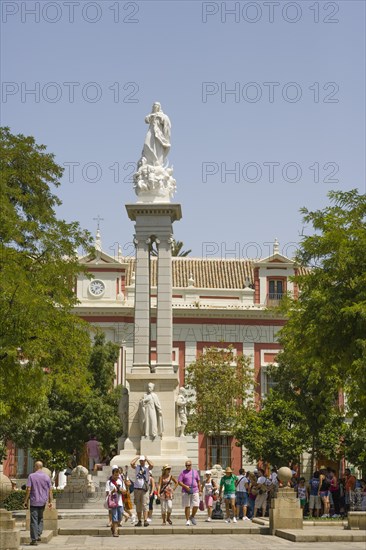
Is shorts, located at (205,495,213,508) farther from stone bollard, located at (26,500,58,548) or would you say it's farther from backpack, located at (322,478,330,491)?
stone bollard, located at (26,500,58,548)

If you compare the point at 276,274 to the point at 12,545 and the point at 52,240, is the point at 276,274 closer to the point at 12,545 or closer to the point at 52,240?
the point at 52,240

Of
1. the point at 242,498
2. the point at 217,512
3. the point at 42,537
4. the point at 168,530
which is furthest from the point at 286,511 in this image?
the point at 217,512

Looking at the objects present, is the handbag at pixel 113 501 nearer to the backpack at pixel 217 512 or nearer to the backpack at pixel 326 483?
the backpack at pixel 217 512

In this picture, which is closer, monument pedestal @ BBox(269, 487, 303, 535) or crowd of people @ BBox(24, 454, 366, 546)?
crowd of people @ BBox(24, 454, 366, 546)

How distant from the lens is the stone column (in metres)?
35.4

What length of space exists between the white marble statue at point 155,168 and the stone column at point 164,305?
1.54 meters

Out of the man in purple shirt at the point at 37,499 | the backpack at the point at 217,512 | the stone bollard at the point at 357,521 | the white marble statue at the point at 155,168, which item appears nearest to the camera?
the man in purple shirt at the point at 37,499

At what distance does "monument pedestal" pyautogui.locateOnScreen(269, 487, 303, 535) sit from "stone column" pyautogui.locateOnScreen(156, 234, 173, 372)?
1354cm

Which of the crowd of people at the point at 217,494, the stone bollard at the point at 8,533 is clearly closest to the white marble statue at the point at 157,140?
the crowd of people at the point at 217,494

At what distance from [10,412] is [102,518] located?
155 inches

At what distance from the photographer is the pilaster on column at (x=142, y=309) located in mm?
35156

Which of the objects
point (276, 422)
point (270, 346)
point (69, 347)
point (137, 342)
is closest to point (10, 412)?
point (69, 347)

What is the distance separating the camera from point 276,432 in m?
50.9

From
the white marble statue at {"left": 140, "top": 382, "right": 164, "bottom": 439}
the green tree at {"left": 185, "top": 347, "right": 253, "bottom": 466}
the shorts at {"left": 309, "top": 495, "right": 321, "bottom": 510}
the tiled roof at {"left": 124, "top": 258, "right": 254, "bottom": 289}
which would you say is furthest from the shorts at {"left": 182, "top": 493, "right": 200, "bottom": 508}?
the tiled roof at {"left": 124, "top": 258, "right": 254, "bottom": 289}
